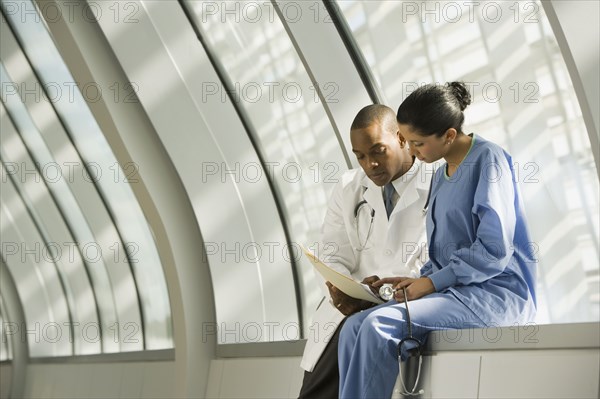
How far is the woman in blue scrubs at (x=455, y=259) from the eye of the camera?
344cm

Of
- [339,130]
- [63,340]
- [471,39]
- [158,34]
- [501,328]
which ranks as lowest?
[63,340]

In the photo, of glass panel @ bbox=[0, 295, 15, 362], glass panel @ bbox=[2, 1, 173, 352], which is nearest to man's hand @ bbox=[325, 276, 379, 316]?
glass panel @ bbox=[2, 1, 173, 352]

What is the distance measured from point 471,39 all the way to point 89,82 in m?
2.60

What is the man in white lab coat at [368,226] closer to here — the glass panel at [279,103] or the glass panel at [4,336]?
the glass panel at [279,103]

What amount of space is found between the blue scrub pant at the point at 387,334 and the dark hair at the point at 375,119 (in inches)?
39.9

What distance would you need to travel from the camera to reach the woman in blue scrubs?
3439 mm

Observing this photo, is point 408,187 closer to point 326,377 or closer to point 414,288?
point 414,288

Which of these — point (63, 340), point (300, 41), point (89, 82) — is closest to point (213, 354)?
point (89, 82)

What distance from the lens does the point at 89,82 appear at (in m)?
6.04

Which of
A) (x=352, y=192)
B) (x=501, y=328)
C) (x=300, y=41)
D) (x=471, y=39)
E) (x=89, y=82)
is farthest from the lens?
(x=89, y=82)

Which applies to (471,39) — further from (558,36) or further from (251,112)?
(251,112)

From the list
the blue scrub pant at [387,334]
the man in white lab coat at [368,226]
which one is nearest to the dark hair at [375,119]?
the man in white lab coat at [368,226]

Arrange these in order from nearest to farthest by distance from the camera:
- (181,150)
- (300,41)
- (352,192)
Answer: (352,192) < (300,41) < (181,150)

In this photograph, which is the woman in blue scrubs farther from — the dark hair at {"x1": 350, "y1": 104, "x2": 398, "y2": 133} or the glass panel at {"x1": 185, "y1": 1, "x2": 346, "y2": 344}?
the glass panel at {"x1": 185, "y1": 1, "x2": 346, "y2": 344}
